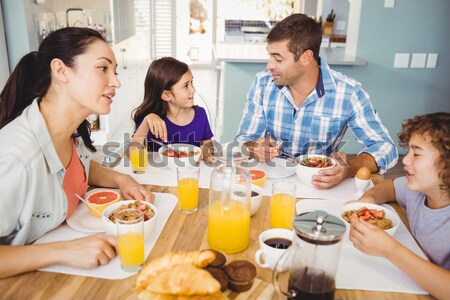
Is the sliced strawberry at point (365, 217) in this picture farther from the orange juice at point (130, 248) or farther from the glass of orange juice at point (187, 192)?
the orange juice at point (130, 248)

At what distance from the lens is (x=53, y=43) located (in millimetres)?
1286

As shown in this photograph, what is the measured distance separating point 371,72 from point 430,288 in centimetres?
313

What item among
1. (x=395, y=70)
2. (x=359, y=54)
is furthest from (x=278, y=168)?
(x=395, y=70)

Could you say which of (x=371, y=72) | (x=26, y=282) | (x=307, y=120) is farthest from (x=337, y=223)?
(x=371, y=72)

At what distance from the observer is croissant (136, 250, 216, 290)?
2.93 feet

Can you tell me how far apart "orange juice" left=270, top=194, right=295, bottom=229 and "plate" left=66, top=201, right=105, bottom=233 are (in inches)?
19.7

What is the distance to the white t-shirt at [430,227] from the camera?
1233mm

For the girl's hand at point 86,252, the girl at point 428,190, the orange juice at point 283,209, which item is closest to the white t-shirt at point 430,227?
the girl at point 428,190

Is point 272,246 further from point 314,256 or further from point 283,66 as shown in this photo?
point 283,66

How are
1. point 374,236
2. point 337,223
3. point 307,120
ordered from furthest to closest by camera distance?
point 307,120 → point 374,236 → point 337,223

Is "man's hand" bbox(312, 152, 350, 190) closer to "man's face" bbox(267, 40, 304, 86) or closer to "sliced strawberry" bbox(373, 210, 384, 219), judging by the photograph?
"sliced strawberry" bbox(373, 210, 384, 219)

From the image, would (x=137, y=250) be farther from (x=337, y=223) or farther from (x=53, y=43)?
(x=53, y=43)

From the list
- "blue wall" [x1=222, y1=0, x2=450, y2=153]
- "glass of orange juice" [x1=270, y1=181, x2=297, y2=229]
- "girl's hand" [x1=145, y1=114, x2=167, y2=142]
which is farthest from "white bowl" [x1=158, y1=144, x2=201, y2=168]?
"blue wall" [x1=222, y1=0, x2=450, y2=153]

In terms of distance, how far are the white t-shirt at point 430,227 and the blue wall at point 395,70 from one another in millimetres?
2522
